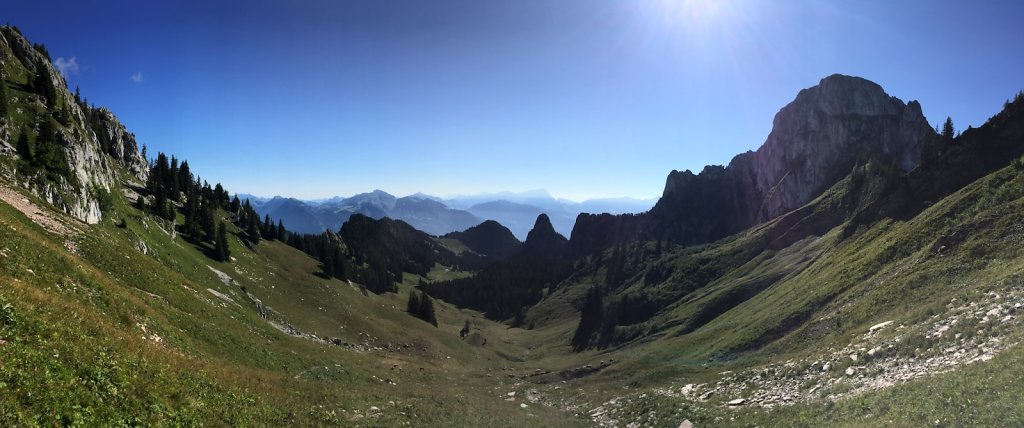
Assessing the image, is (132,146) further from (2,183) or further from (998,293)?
(998,293)

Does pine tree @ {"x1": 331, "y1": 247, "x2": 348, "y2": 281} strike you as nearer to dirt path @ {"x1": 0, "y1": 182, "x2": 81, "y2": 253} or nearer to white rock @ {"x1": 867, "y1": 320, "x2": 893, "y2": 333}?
dirt path @ {"x1": 0, "y1": 182, "x2": 81, "y2": 253}

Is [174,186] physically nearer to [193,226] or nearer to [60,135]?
[193,226]

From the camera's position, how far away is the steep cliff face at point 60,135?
4847 centimetres

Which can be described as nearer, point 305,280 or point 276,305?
point 276,305

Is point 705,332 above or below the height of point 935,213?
below

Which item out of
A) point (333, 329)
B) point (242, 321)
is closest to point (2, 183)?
point (242, 321)

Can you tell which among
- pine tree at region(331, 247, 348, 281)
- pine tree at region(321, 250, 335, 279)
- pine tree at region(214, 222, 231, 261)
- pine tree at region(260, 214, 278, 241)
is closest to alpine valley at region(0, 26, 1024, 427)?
pine tree at region(214, 222, 231, 261)

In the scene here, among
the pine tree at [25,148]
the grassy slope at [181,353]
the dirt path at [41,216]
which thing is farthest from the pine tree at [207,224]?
the dirt path at [41,216]

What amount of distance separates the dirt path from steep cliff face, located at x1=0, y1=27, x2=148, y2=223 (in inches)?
253

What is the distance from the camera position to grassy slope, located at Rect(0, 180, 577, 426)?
14.4 m

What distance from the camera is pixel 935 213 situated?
56.5 m

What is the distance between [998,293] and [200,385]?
162 feet

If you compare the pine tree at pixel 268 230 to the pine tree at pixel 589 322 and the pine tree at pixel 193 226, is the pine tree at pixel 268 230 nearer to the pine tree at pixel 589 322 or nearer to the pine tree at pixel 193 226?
the pine tree at pixel 193 226

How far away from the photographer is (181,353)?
26.6 meters
